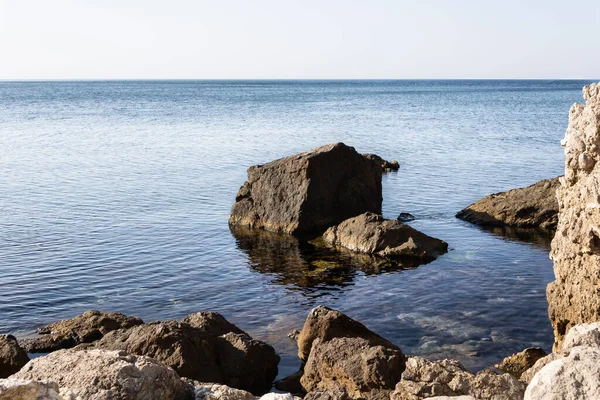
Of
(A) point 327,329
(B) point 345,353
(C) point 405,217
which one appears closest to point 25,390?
(B) point 345,353

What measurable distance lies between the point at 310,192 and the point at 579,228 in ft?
50.0

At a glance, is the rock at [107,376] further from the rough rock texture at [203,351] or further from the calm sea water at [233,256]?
the calm sea water at [233,256]

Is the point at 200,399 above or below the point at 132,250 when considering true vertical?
above

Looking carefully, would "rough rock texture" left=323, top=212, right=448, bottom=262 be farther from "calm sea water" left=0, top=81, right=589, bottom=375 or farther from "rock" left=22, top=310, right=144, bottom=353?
"rock" left=22, top=310, right=144, bottom=353

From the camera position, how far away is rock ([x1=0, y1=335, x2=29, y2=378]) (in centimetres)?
1327

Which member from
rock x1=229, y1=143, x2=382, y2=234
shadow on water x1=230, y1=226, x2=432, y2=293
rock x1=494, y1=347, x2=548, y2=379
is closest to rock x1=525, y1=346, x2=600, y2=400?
rock x1=494, y1=347, x2=548, y2=379

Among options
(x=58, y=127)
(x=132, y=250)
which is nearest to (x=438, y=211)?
(x=132, y=250)

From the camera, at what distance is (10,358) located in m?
13.4

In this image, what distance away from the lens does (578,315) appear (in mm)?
14469

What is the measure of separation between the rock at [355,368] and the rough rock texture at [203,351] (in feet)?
3.70

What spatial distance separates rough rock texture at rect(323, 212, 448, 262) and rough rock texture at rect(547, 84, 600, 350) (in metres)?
9.88

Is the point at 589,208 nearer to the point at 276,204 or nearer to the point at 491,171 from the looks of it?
the point at 276,204

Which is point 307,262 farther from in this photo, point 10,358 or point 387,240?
point 10,358

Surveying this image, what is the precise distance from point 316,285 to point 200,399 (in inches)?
536
